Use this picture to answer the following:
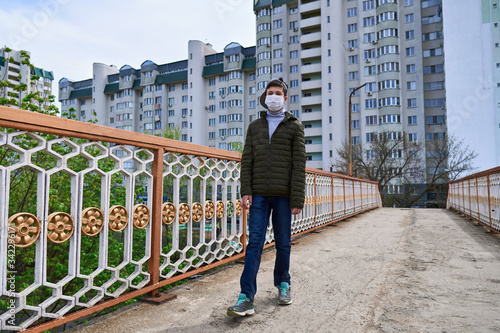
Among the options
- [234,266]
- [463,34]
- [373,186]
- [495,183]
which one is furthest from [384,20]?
[234,266]

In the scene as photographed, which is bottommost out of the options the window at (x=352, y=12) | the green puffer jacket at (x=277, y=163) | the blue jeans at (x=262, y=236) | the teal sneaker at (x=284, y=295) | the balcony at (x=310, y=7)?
the teal sneaker at (x=284, y=295)

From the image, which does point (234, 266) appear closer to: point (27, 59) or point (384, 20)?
point (27, 59)

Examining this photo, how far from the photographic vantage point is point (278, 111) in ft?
10.4

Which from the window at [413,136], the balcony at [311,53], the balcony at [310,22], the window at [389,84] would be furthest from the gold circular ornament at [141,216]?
the balcony at [310,22]

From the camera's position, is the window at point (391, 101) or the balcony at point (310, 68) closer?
the window at point (391, 101)

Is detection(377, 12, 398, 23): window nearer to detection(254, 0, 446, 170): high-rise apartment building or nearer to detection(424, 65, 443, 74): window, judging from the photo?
detection(254, 0, 446, 170): high-rise apartment building

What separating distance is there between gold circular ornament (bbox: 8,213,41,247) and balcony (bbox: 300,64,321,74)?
5224cm

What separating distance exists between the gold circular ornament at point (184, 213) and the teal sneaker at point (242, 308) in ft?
3.73

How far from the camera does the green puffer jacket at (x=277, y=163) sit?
3012mm

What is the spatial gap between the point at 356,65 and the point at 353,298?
168 feet

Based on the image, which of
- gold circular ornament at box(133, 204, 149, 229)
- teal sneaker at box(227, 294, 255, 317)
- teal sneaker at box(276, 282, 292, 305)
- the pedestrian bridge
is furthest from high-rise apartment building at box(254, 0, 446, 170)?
teal sneaker at box(227, 294, 255, 317)

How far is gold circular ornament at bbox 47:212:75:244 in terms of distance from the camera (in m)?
2.30

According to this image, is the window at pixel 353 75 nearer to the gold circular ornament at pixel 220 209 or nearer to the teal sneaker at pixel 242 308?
the gold circular ornament at pixel 220 209

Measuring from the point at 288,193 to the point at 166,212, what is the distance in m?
1.20
